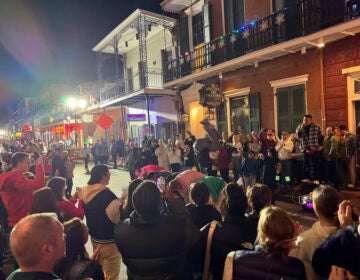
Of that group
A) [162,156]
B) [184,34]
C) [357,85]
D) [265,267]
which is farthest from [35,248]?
[184,34]

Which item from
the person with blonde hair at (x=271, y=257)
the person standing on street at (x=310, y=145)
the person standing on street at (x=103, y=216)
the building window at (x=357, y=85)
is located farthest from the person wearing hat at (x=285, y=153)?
the person with blonde hair at (x=271, y=257)

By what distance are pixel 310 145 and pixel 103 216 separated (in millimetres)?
6677

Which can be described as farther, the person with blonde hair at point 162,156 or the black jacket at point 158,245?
the person with blonde hair at point 162,156

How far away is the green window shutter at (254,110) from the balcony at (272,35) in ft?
4.07

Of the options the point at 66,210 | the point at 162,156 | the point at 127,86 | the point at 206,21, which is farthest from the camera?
the point at 127,86

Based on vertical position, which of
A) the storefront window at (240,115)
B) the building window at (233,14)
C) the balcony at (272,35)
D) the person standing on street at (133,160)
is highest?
the building window at (233,14)

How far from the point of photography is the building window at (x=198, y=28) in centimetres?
1443

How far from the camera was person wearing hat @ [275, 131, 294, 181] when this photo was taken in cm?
855

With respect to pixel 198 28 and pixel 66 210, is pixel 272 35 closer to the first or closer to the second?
pixel 198 28

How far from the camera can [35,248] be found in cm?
158

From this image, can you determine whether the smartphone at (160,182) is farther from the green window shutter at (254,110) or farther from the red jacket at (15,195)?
the green window shutter at (254,110)

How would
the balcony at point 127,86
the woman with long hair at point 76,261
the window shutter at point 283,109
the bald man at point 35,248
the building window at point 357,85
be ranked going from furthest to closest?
the balcony at point 127,86
the window shutter at point 283,109
the building window at point 357,85
the woman with long hair at point 76,261
the bald man at point 35,248

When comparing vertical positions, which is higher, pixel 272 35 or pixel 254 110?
pixel 272 35

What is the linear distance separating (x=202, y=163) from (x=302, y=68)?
4553mm
